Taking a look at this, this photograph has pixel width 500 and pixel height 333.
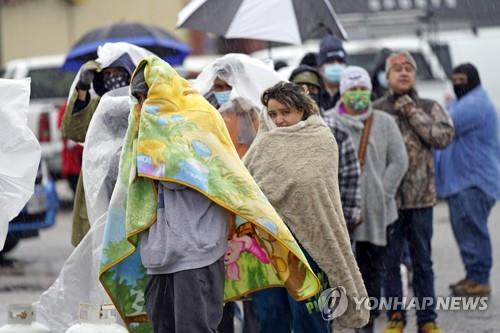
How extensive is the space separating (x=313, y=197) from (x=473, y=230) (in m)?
4.01

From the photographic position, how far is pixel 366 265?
941 cm

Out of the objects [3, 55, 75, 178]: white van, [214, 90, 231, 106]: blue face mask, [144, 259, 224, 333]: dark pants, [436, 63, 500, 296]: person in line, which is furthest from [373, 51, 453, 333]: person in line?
[3, 55, 75, 178]: white van

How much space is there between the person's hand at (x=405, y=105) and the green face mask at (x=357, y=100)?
0.38 meters

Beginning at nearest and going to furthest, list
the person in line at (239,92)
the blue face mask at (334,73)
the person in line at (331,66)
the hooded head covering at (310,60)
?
1. the person in line at (239,92)
2. the person in line at (331,66)
3. the blue face mask at (334,73)
4. the hooded head covering at (310,60)

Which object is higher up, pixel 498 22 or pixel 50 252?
pixel 498 22

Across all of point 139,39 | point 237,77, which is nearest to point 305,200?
point 237,77

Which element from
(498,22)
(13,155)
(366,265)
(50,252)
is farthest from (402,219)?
(498,22)

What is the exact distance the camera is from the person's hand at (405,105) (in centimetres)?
970

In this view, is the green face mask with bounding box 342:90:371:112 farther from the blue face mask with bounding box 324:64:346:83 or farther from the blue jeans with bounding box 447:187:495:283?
the blue jeans with bounding box 447:187:495:283

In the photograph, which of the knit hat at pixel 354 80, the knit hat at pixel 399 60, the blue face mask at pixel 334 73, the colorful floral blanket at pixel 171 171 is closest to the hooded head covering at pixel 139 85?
the colorful floral blanket at pixel 171 171

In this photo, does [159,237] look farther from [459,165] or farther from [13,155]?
[459,165]

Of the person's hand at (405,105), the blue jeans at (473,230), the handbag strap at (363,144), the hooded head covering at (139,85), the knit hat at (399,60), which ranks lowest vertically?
the blue jeans at (473,230)

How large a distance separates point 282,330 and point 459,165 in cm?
405

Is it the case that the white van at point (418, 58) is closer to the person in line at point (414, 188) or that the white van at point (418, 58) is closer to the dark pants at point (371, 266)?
the person in line at point (414, 188)
